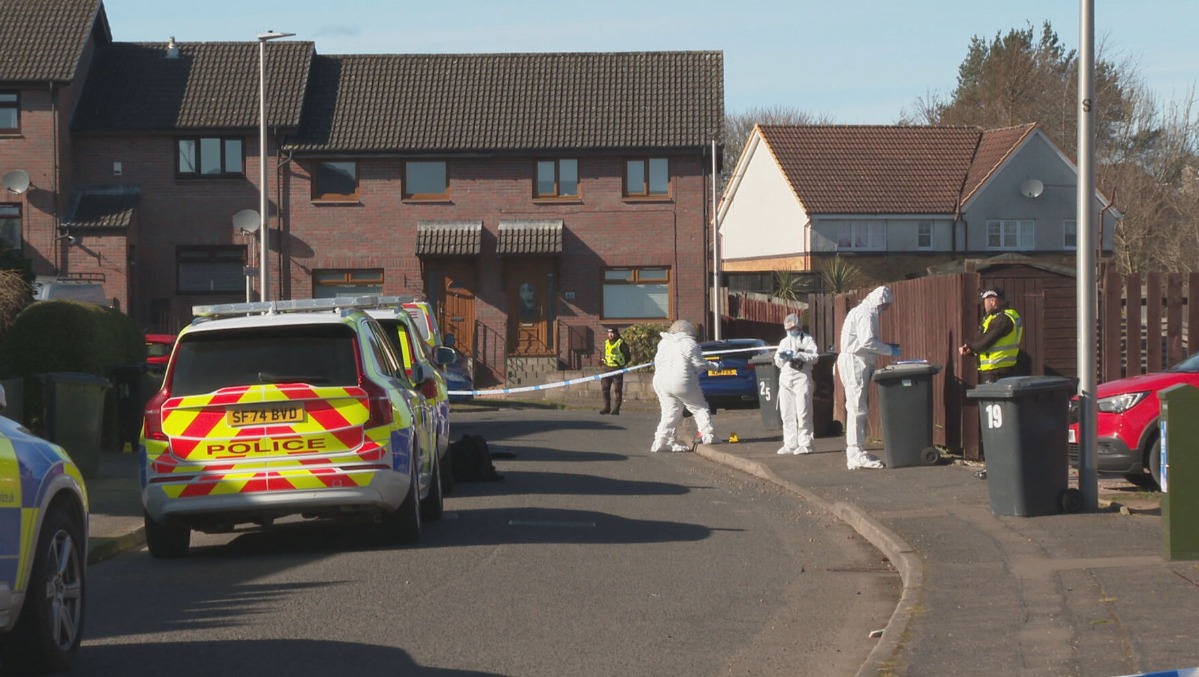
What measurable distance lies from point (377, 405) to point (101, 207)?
33.0 m

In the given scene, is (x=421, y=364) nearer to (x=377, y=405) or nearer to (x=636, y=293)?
(x=377, y=405)

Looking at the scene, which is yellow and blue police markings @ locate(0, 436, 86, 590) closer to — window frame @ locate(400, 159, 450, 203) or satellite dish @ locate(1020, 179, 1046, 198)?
window frame @ locate(400, 159, 450, 203)

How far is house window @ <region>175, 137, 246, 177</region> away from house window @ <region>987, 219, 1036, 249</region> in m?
28.5

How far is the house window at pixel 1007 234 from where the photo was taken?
58.2m

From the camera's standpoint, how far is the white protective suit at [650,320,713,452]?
21.1m


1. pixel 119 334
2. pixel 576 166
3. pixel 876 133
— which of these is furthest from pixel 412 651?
pixel 876 133

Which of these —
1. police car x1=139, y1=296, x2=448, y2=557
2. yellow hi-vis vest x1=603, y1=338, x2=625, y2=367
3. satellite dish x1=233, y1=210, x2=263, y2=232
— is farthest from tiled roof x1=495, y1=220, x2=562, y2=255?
police car x1=139, y1=296, x2=448, y2=557

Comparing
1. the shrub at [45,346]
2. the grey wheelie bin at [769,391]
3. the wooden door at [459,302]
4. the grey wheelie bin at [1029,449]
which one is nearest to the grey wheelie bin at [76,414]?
the shrub at [45,346]

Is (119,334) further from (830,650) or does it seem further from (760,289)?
(760,289)

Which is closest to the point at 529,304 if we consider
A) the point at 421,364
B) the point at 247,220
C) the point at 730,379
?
the point at 247,220

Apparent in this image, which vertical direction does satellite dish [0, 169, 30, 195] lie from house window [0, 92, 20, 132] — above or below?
below

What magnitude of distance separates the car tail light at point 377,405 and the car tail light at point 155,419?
4.62 ft

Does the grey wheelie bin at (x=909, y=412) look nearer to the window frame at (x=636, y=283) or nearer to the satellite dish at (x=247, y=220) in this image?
the window frame at (x=636, y=283)

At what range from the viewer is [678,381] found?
21.1 metres
